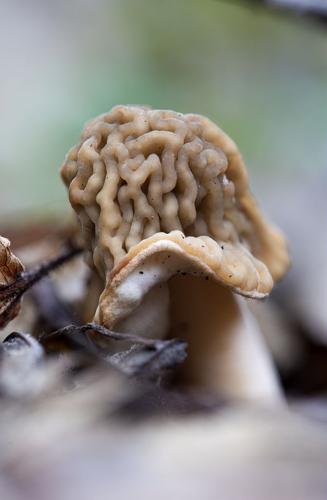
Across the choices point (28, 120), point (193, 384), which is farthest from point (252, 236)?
point (28, 120)

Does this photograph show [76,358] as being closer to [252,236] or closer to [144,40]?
[252,236]

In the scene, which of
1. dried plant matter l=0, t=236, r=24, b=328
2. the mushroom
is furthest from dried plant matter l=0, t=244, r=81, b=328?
the mushroom

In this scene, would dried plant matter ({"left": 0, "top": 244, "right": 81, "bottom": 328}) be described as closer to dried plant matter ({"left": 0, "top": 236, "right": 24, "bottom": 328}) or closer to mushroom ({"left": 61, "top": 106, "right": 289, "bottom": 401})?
dried plant matter ({"left": 0, "top": 236, "right": 24, "bottom": 328})

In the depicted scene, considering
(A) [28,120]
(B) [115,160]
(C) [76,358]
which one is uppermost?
(B) [115,160]

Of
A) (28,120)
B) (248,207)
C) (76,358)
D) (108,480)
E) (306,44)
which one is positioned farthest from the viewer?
(306,44)

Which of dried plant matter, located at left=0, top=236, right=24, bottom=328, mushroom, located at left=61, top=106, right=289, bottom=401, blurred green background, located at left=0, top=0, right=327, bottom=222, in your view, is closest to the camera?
mushroom, located at left=61, top=106, right=289, bottom=401

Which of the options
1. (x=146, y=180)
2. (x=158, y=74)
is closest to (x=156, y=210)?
(x=146, y=180)

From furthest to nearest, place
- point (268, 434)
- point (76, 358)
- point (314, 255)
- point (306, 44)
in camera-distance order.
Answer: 1. point (306, 44)
2. point (314, 255)
3. point (76, 358)
4. point (268, 434)
